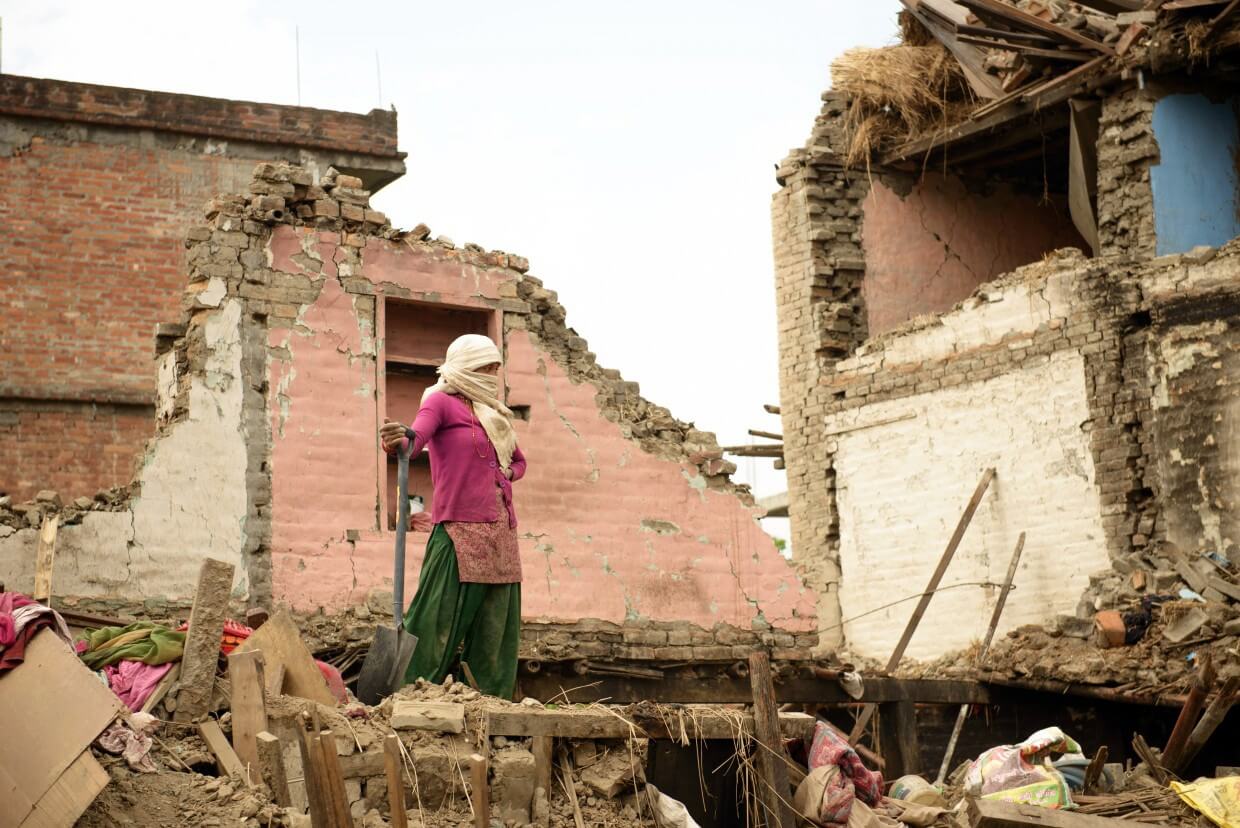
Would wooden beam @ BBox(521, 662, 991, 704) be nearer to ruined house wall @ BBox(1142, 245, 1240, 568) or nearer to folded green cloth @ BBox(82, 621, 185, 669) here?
ruined house wall @ BBox(1142, 245, 1240, 568)

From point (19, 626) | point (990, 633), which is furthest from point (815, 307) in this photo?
point (19, 626)

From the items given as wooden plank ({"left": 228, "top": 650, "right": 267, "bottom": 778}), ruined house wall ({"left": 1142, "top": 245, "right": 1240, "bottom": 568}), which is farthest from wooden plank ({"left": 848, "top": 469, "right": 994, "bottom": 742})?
wooden plank ({"left": 228, "top": 650, "right": 267, "bottom": 778})

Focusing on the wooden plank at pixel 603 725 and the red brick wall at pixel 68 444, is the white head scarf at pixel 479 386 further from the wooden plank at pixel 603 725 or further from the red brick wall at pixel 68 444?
the red brick wall at pixel 68 444

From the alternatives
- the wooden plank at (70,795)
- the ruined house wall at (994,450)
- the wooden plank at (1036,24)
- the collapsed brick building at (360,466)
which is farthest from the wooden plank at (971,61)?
the wooden plank at (70,795)

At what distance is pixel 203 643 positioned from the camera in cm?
761

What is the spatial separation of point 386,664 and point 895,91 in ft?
32.8

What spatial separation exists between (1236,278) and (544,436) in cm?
559

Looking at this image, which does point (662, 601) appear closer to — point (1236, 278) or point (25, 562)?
point (25, 562)

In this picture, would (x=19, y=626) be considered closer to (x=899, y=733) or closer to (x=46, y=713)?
(x=46, y=713)

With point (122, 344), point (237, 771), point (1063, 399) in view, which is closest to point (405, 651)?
point (237, 771)

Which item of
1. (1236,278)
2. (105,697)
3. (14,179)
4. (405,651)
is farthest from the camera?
(14,179)

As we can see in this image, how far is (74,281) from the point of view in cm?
1825

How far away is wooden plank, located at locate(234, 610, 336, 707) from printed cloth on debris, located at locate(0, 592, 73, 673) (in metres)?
0.93

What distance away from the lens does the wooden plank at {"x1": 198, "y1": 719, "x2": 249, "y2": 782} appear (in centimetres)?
709
